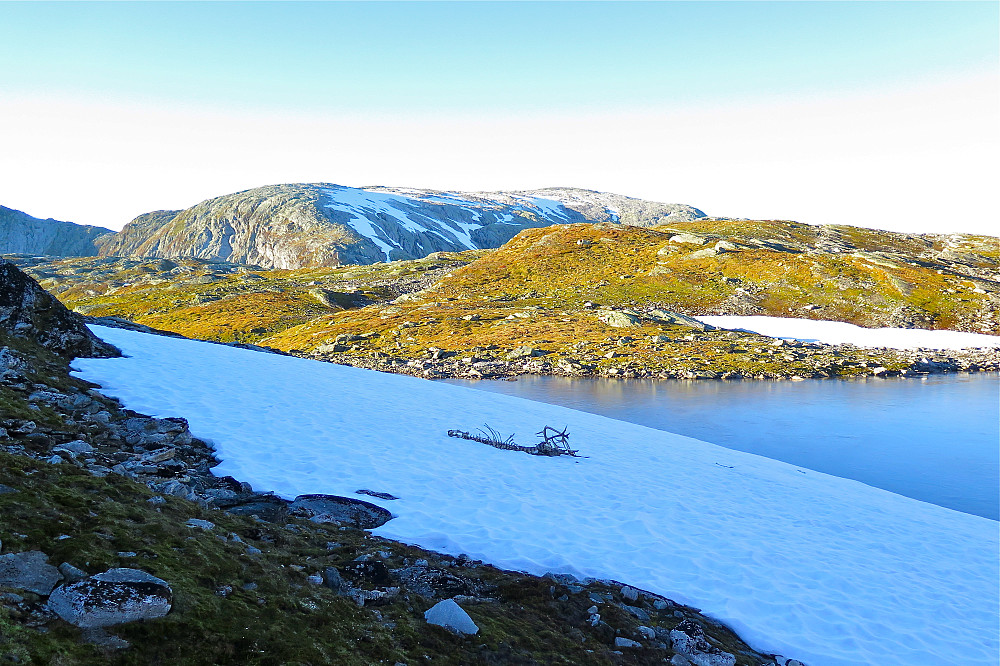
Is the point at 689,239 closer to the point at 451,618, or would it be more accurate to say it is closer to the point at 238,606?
the point at 451,618

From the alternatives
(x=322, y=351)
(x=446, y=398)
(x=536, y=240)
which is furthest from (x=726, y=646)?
(x=536, y=240)

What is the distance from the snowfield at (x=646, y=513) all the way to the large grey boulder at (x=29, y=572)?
6250mm

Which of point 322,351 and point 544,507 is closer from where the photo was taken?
point 544,507

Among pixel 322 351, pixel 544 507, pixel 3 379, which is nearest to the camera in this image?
pixel 3 379

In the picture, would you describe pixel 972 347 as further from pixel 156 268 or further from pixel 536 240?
pixel 156 268

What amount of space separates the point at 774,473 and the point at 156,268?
20047cm

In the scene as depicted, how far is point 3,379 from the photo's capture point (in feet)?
43.1

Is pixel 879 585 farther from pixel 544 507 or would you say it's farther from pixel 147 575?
pixel 147 575

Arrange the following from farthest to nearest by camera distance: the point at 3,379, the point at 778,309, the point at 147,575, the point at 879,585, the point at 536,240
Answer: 1. the point at 536,240
2. the point at 778,309
3. the point at 3,379
4. the point at 879,585
5. the point at 147,575

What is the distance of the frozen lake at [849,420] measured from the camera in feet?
81.9

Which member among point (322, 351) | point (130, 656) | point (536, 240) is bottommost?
point (322, 351)

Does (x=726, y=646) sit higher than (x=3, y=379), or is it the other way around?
(x=3, y=379)

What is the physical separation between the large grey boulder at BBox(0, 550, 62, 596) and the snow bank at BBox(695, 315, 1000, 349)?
2923 inches

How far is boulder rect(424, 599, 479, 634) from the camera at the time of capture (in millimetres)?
6934
